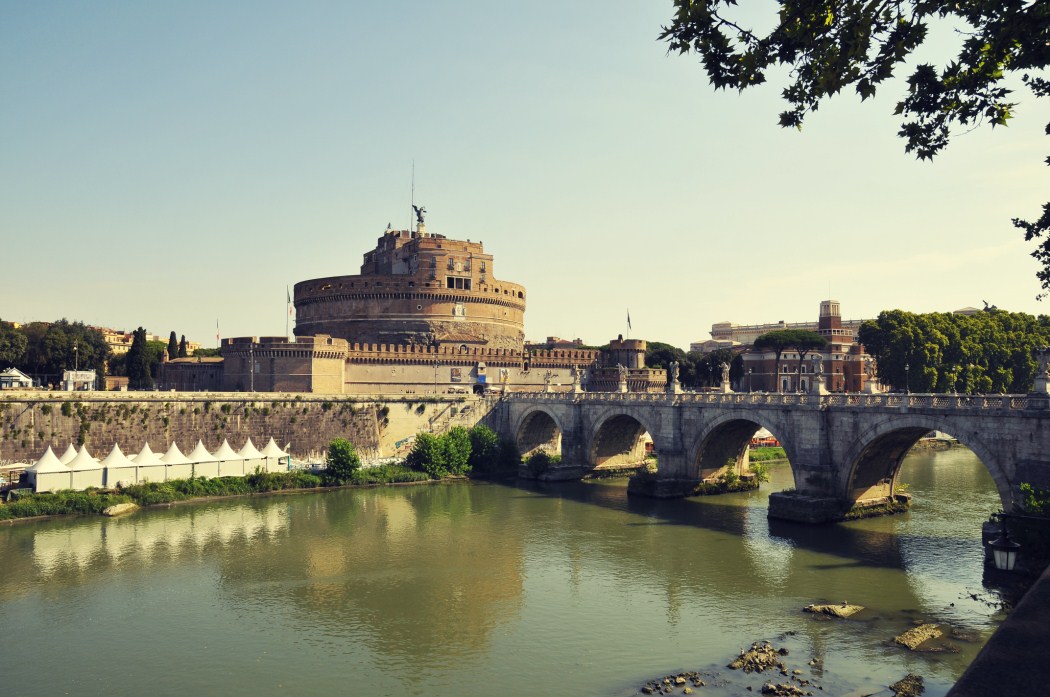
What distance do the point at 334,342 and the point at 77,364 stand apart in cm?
2535

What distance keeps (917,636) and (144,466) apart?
38.9 meters

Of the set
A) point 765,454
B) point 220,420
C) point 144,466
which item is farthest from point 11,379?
point 765,454

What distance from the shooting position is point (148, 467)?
44906 millimetres

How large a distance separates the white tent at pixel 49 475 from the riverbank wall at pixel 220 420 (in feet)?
17.1

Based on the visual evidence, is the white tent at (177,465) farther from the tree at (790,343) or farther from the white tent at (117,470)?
the tree at (790,343)

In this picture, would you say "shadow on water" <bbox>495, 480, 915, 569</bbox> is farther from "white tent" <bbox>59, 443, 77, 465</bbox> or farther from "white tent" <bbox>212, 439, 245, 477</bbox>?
"white tent" <bbox>59, 443, 77, 465</bbox>

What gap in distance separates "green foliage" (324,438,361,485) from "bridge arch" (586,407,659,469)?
16.0 metres

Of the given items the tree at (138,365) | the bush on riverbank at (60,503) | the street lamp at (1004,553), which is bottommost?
the bush on riverbank at (60,503)

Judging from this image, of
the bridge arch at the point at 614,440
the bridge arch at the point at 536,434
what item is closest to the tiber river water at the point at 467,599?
the bridge arch at the point at 614,440

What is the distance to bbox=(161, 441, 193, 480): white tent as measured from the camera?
45750 millimetres

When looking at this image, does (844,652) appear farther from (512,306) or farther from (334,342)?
(512,306)

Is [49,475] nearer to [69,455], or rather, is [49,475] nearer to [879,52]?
[69,455]

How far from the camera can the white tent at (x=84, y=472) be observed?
42219mm

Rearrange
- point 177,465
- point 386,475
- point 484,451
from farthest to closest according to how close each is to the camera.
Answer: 1. point 484,451
2. point 386,475
3. point 177,465
